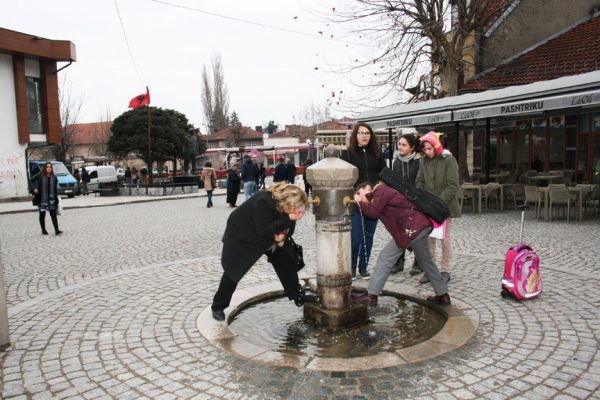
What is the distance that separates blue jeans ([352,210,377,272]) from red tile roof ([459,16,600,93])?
507 inches

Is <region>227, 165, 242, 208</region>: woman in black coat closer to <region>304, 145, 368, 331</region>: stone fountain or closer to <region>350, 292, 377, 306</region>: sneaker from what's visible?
<region>350, 292, 377, 306</region>: sneaker

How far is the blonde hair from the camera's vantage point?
3.98 meters

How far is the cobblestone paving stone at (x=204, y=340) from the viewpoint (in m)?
3.25

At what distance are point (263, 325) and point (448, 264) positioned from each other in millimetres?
2437

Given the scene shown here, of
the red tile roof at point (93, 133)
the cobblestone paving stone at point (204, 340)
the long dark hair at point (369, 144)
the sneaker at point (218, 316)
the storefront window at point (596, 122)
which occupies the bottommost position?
the cobblestone paving stone at point (204, 340)

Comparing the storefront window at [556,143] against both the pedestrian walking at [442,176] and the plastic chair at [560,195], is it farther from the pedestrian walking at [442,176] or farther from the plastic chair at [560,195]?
the pedestrian walking at [442,176]

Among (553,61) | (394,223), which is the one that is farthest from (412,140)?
(553,61)

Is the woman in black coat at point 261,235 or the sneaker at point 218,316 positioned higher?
the woman in black coat at point 261,235

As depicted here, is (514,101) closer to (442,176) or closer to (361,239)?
(442,176)

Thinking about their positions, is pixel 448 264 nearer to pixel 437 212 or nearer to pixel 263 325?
pixel 437 212

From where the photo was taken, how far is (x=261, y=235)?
409 centimetres

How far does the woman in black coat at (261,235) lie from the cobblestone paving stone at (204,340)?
→ 1.97ft

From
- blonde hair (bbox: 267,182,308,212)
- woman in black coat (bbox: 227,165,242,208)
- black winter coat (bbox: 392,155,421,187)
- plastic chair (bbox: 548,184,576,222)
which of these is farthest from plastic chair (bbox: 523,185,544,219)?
woman in black coat (bbox: 227,165,242,208)

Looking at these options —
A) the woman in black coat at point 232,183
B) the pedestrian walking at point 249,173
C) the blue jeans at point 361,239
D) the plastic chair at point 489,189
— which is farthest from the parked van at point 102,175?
the blue jeans at point 361,239
